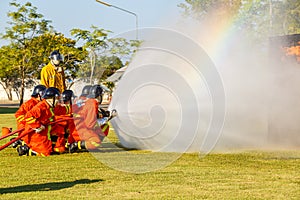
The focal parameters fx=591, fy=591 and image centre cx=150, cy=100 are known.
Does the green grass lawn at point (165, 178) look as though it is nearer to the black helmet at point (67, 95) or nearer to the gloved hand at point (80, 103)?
the gloved hand at point (80, 103)

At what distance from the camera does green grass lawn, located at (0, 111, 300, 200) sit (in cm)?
780

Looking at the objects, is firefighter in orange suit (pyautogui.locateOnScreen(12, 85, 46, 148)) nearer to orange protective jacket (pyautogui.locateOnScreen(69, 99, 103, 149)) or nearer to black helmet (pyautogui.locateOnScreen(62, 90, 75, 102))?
black helmet (pyautogui.locateOnScreen(62, 90, 75, 102))

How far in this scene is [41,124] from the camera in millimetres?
12352

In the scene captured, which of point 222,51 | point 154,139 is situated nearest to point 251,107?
point 222,51

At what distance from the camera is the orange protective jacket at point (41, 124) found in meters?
12.3

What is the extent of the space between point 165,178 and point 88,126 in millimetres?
4311

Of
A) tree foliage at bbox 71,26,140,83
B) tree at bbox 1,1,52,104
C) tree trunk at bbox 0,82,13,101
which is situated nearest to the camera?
tree foliage at bbox 71,26,140,83

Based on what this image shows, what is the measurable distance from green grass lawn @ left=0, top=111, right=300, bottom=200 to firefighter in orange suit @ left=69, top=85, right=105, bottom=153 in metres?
0.99

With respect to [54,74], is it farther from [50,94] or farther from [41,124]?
[41,124]

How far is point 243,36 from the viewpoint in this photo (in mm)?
15445

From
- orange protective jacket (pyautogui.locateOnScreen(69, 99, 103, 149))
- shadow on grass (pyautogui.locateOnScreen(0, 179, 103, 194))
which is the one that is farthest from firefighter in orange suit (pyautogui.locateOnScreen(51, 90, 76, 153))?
shadow on grass (pyautogui.locateOnScreen(0, 179, 103, 194))

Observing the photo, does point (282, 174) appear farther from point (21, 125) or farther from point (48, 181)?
point (21, 125)

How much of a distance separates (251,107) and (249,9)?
3.98 metres

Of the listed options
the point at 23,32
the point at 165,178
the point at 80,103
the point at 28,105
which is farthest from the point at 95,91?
the point at 23,32
